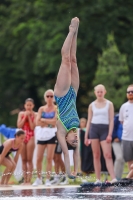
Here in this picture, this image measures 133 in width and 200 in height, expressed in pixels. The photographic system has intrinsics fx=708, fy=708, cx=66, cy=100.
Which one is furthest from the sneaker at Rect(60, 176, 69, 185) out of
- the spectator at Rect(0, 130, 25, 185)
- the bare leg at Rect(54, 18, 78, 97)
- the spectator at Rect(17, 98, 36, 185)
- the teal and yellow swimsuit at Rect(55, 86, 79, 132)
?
the bare leg at Rect(54, 18, 78, 97)

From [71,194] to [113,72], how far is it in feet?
77.4

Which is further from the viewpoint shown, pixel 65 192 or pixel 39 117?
pixel 39 117

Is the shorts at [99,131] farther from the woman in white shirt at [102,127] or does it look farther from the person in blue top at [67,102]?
the person in blue top at [67,102]

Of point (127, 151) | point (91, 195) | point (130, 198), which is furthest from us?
point (127, 151)

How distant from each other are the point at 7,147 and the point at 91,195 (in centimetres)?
357

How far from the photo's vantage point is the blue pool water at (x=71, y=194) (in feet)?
37.3

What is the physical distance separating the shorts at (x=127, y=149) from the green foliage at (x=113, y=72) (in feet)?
64.9

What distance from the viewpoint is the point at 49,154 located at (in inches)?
593

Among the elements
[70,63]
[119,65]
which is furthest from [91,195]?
[119,65]

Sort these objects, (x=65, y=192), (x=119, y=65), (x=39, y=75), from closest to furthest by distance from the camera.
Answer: (x=65, y=192) < (x=119, y=65) < (x=39, y=75)

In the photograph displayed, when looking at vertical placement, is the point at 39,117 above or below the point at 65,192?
above

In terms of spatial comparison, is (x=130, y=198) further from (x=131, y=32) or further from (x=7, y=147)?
(x=131, y=32)

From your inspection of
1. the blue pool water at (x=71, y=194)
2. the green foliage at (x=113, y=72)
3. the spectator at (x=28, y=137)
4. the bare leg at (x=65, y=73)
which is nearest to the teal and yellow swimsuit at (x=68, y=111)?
the bare leg at (x=65, y=73)

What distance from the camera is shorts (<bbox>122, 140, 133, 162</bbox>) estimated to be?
14.4 m
